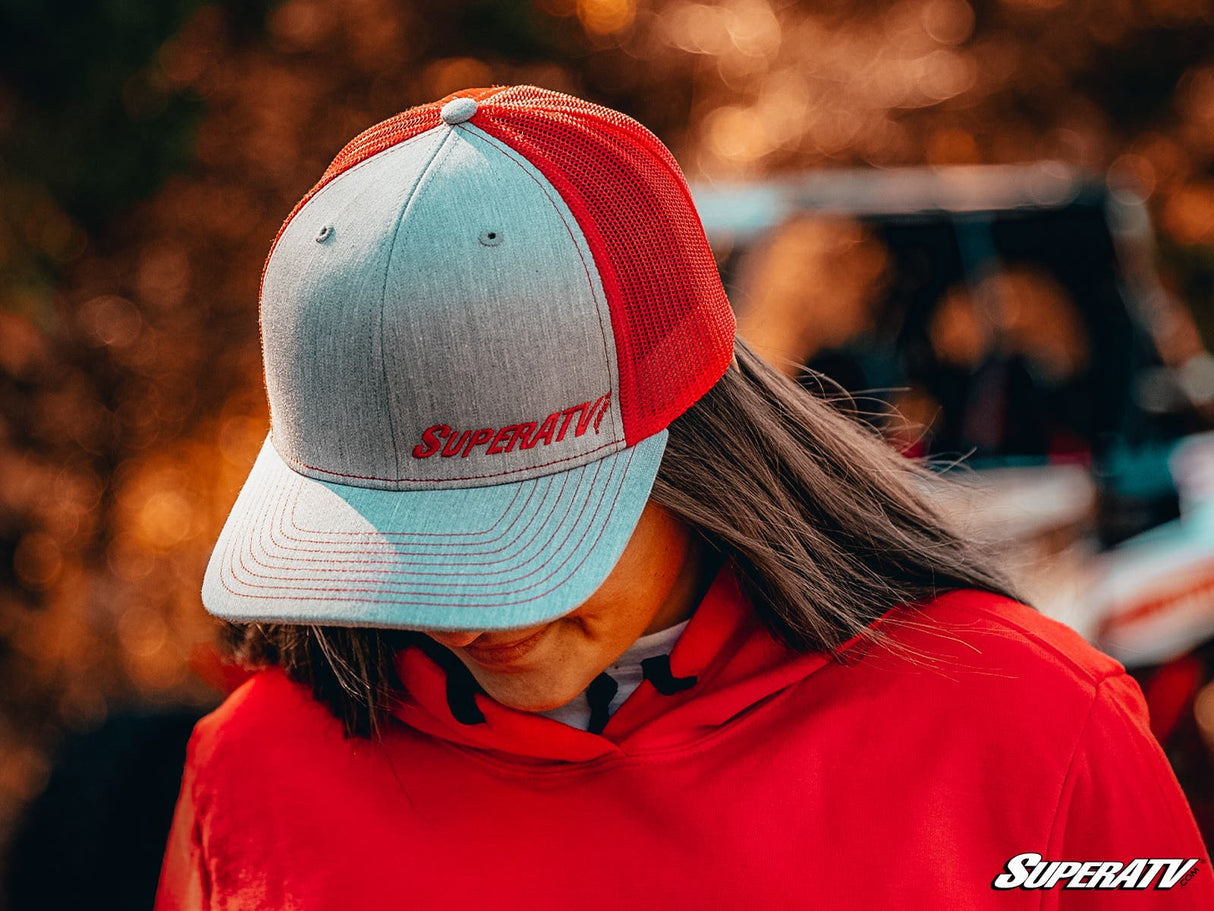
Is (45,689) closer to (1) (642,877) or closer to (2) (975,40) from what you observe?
(1) (642,877)

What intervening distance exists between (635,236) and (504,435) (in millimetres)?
229

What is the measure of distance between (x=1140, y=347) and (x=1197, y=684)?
76.2 inches

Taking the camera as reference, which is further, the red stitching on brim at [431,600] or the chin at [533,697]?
the chin at [533,697]

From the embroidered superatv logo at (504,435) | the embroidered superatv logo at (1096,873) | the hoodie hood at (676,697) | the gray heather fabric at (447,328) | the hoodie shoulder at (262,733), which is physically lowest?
the embroidered superatv logo at (1096,873)

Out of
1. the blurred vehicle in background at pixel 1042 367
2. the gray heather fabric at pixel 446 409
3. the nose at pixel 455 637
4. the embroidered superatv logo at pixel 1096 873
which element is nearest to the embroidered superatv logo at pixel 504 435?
the gray heather fabric at pixel 446 409

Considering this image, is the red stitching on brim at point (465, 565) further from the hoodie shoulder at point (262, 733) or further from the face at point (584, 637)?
the hoodie shoulder at point (262, 733)

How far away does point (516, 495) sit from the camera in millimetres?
1042

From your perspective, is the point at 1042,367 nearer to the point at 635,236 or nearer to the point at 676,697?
the point at 676,697

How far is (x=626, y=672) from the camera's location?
136 cm

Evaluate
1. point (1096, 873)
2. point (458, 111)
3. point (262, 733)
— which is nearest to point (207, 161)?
point (262, 733)

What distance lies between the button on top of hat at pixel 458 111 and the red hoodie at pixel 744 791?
1.97ft

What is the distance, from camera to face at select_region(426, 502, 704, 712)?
3.88 feet

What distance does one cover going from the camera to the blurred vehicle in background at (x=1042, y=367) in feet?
11.0

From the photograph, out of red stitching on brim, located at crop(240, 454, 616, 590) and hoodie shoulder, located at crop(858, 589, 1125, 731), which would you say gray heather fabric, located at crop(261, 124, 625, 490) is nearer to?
red stitching on brim, located at crop(240, 454, 616, 590)
